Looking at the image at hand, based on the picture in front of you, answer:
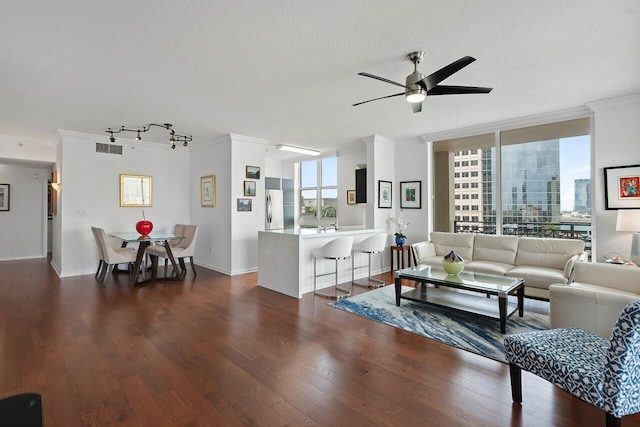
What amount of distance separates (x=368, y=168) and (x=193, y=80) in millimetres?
3700

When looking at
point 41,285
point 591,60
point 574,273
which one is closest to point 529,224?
point 574,273

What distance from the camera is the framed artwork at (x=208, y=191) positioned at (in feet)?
21.2

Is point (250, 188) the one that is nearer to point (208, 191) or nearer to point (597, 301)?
point (208, 191)

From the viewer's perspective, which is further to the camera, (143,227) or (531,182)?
(143,227)

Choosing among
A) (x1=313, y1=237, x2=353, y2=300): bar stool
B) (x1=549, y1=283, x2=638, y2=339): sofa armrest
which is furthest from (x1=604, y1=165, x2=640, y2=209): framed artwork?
(x1=313, y1=237, x2=353, y2=300): bar stool

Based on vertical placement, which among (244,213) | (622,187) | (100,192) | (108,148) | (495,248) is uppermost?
(108,148)

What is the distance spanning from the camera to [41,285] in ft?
16.9

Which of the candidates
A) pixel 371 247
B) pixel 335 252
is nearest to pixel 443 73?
pixel 335 252

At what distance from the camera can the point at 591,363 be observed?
5.80 feet

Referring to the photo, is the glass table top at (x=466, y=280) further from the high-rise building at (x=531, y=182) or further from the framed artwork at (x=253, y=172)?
the framed artwork at (x=253, y=172)

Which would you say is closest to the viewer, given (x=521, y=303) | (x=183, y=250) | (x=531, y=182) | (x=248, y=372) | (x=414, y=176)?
(x=248, y=372)

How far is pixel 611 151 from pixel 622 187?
50 cm

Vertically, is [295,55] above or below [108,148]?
above

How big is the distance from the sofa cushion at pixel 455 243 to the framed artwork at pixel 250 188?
140 inches
